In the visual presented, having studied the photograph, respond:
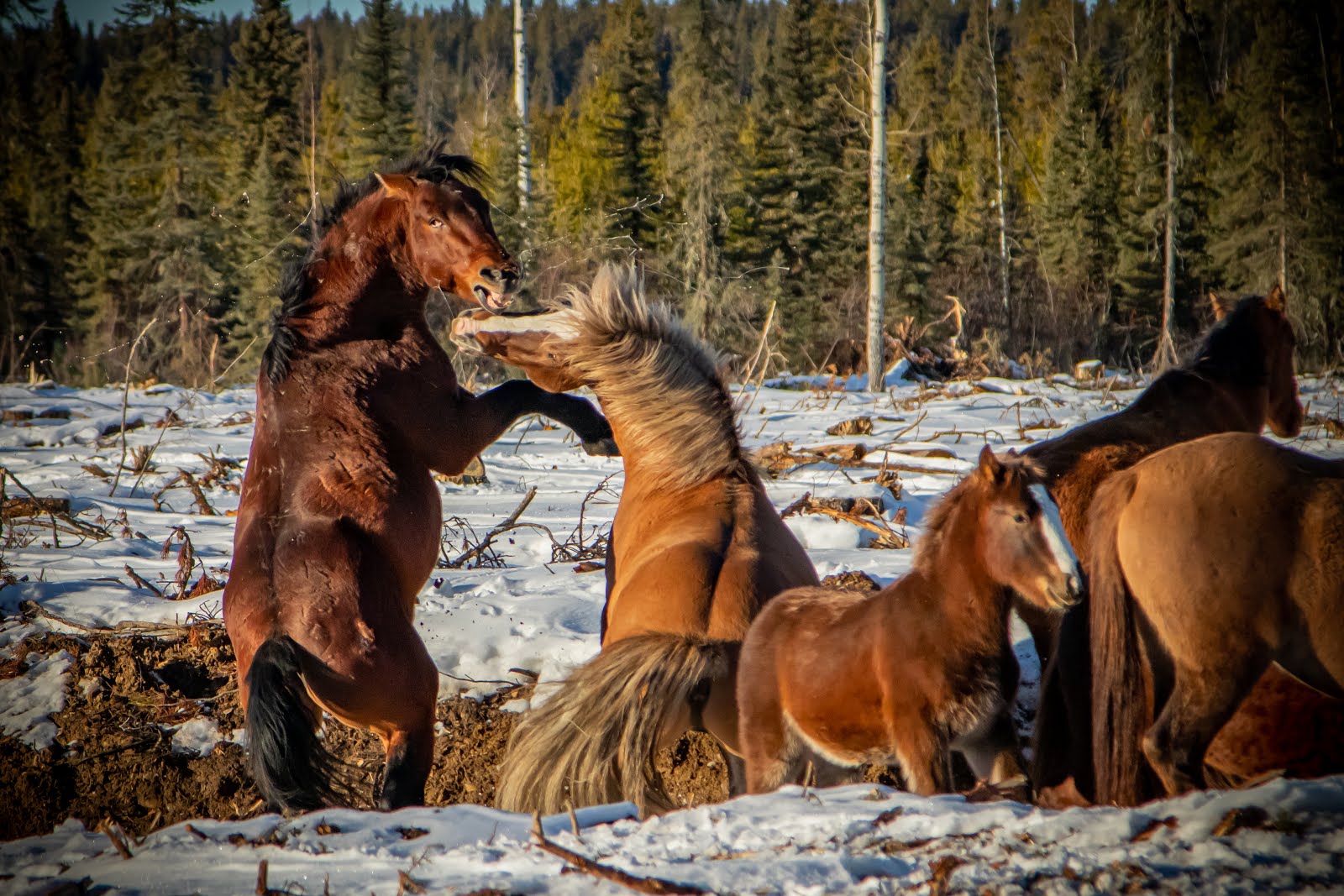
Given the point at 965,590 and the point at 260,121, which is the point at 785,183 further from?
the point at 965,590

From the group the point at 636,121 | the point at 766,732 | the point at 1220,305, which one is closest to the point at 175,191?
the point at 636,121

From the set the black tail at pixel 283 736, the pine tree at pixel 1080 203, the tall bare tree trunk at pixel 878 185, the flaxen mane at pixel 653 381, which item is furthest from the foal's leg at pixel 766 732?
the pine tree at pixel 1080 203

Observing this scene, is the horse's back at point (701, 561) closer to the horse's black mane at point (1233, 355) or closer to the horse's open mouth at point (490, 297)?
the horse's open mouth at point (490, 297)

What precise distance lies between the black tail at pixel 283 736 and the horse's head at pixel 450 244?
1.64 metres

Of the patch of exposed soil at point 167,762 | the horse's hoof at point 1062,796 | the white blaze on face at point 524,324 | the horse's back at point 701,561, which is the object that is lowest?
the patch of exposed soil at point 167,762

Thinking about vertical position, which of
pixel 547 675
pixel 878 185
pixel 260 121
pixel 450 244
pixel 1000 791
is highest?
pixel 260 121

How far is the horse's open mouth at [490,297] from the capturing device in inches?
167

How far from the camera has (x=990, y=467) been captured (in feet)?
9.48

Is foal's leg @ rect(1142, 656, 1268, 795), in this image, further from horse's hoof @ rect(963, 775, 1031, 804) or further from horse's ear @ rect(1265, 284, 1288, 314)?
horse's ear @ rect(1265, 284, 1288, 314)

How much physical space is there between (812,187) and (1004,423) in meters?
27.1

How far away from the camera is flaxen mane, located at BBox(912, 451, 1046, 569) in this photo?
301cm

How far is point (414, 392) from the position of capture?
4.22 meters

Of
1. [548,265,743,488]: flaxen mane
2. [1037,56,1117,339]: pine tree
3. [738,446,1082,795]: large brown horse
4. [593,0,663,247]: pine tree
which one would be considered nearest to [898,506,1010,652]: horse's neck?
[738,446,1082,795]: large brown horse

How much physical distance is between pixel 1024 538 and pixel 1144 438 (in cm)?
217
